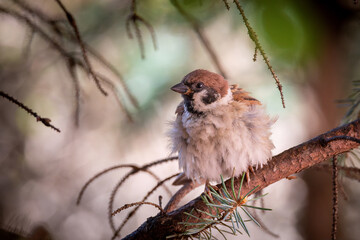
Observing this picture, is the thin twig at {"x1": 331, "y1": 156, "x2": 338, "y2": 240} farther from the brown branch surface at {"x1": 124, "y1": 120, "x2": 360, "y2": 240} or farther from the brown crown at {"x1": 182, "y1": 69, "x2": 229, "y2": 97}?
the brown crown at {"x1": 182, "y1": 69, "x2": 229, "y2": 97}

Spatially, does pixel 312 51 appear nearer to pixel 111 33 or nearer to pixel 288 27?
pixel 288 27

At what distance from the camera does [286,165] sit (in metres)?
1.30

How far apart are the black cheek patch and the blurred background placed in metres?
0.80

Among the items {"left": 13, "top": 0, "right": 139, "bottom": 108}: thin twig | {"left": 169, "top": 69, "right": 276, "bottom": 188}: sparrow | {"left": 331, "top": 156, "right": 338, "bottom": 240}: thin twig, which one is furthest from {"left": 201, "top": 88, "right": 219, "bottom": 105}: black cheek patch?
{"left": 331, "top": 156, "right": 338, "bottom": 240}: thin twig

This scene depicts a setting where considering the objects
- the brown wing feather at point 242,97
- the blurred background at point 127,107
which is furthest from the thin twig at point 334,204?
the blurred background at point 127,107

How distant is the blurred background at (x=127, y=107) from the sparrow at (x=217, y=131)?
2.53 feet

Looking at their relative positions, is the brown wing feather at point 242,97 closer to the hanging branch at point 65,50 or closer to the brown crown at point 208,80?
the brown crown at point 208,80

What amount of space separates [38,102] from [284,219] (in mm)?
2008

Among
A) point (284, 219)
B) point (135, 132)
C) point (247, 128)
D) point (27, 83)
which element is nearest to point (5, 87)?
point (27, 83)

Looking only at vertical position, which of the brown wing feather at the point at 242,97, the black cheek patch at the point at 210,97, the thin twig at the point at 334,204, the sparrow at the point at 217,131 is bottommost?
the thin twig at the point at 334,204

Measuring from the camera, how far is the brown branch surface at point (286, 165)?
121 centimetres

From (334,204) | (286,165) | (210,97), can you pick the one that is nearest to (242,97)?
(210,97)

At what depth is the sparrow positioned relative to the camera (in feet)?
4.70

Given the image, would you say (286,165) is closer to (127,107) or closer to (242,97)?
(242,97)
